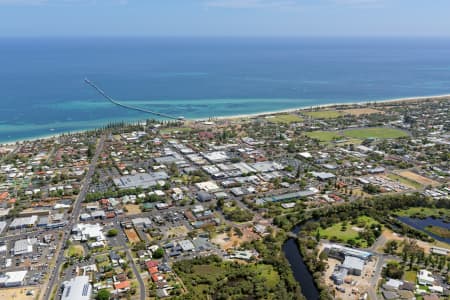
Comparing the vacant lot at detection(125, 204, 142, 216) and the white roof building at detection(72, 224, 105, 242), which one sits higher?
the white roof building at detection(72, 224, 105, 242)

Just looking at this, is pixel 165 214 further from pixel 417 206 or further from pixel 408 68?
pixel 408 68

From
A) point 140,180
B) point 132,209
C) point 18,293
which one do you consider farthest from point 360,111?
point 18,293

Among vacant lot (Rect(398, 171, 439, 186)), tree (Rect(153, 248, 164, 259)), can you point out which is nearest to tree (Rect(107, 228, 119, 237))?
tree (Rect(153, 248, 164, 259))

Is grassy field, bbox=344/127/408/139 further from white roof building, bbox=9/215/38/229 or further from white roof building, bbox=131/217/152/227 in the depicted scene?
white roof building, bbox=9/215/38/229

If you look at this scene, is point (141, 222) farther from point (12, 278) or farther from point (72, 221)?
point (12, 278)

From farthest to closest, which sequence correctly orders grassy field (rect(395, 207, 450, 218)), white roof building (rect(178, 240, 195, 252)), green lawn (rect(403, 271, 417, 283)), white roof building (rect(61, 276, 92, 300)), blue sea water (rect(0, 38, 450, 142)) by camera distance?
blue sea water (rect(0, 38, 450, 142)), grassy field (rect(395, 207, 450, 218)), white roof building (rect(178, 240, 195, 252)), green lawn (rect(403, 271, 417, 283)), white roof building (rect(61, 276, 92, 300))

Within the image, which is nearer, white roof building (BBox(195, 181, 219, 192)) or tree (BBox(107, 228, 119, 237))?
tree (BBox(107, 228, 119, 237))

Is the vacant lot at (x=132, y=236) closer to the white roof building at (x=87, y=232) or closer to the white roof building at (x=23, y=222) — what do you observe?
the white roof building at (x=87, y=232)

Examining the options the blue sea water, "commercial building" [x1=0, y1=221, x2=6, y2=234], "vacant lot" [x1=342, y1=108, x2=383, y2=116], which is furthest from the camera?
the blue sea water
